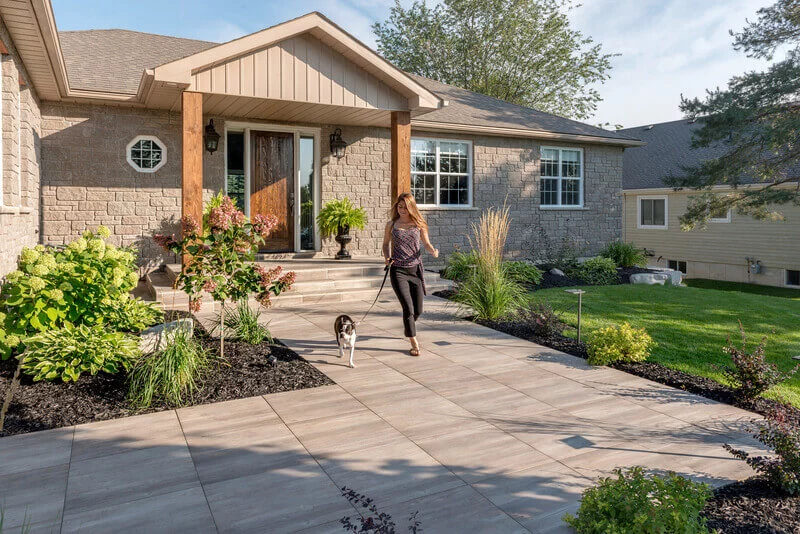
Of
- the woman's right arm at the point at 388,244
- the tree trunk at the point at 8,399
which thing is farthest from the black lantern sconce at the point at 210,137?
the tree trunk at the point at 8,399

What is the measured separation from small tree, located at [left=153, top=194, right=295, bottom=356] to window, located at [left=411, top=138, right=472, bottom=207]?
24.4ft

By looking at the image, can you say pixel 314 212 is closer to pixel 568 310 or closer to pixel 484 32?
pixel 568 310

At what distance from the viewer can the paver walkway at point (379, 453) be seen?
9.41 feet

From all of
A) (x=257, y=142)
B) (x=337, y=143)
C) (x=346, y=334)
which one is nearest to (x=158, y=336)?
(x=346, y=334)

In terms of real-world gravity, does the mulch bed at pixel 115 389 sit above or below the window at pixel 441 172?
below

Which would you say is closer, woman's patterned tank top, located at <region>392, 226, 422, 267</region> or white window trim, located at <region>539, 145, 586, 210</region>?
woman's patterned tank top, located at <region>392, 226, 422, 267</region>

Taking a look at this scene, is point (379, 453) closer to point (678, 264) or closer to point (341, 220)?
point (341, 220)

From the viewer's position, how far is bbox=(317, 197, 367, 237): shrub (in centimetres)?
1105

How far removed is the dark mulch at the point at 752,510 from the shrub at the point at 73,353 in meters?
4.18

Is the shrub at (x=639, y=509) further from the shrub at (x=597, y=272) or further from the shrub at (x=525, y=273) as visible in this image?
the shrub at (x=597, y=272)

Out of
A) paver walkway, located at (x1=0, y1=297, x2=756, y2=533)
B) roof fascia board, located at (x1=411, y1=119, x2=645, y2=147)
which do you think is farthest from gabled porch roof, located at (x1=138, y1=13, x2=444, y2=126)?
paver walkway, located at (x1=0, y1=297, x2=756, y2=533)

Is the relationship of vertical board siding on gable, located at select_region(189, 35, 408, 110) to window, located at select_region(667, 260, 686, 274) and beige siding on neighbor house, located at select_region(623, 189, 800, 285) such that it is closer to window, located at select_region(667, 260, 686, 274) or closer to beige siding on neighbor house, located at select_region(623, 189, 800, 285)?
beige siding on neighbor house, located at select_region(623, 189, 800, 285)

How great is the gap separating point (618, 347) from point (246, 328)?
12.3ft

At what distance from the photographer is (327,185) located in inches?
460
